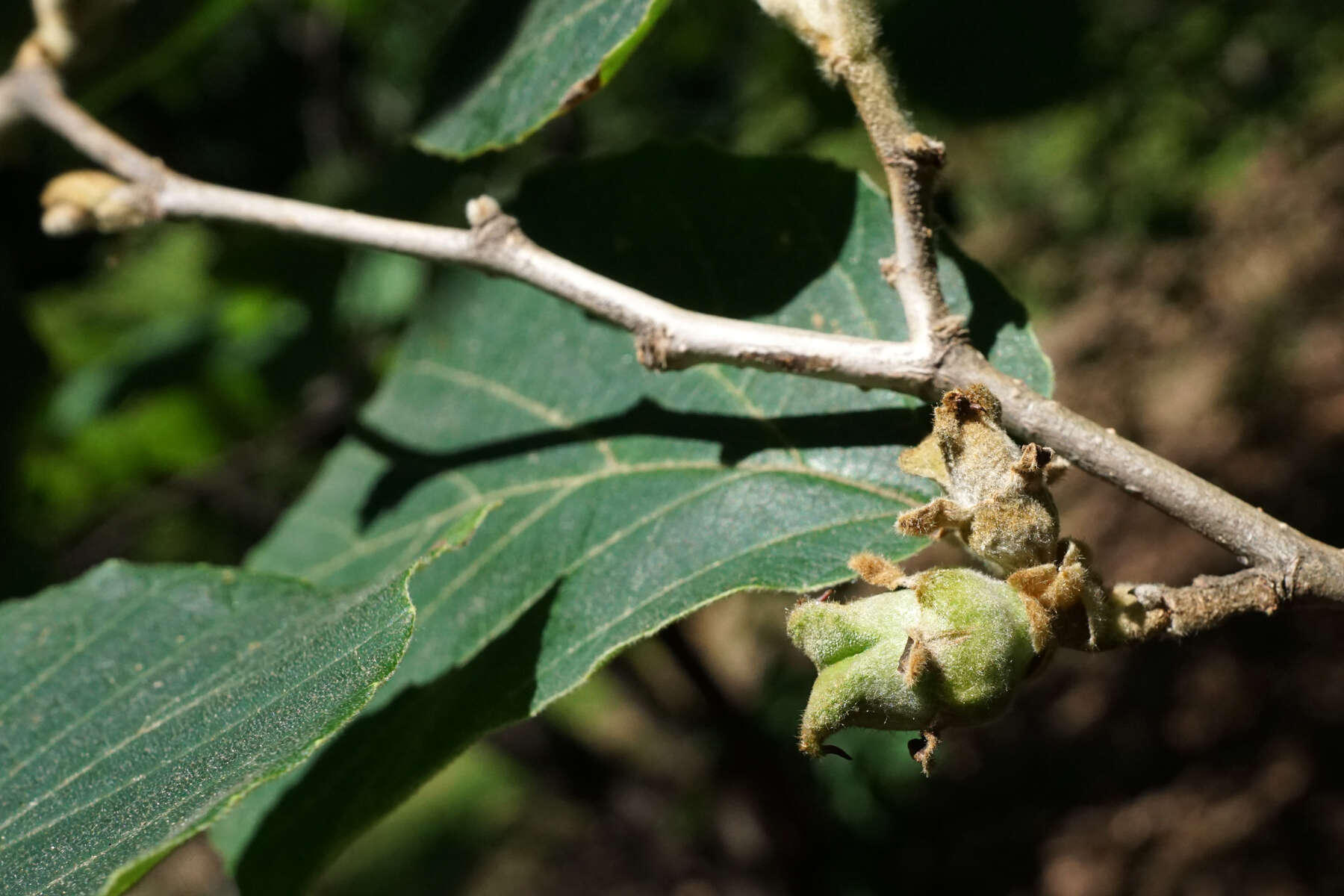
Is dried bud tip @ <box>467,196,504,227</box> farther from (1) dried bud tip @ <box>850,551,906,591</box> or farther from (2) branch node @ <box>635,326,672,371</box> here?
(1) dried bud tip @ <box>850,551,906,591</box>

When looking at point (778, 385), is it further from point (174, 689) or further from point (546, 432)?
point (174, 689)

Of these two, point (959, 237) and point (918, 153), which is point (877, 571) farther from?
point (959, 237)

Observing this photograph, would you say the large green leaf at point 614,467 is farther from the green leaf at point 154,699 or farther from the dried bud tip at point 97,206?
the dried bud tip at point 97,206

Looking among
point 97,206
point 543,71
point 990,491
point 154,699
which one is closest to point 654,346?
point 990,491

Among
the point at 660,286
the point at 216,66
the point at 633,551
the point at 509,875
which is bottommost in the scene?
the point at 509,875

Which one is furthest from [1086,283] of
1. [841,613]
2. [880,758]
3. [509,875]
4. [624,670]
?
[841,613]

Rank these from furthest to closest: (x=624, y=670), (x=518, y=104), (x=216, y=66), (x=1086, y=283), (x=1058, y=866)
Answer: (x=216, y=66) → (x=1086, y=283) → (x=1058, y=866) → (x=624, y=670) → (x=518, y=104)

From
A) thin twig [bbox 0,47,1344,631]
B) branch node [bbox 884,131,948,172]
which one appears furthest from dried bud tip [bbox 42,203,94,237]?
branch node [bbox 884,131,948,172]

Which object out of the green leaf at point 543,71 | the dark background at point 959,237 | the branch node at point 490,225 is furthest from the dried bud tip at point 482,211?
the dark background at point 959,237
